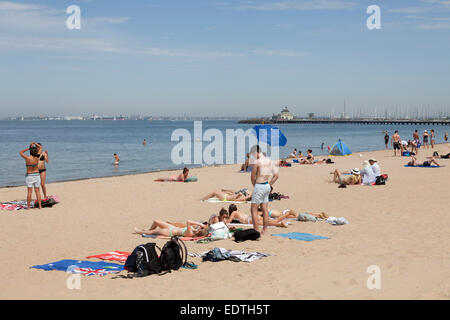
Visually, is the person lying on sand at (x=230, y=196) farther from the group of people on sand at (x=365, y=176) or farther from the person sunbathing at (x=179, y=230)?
the group of people on sand at (x=365, y=176)

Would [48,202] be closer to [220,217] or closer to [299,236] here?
[220,217]

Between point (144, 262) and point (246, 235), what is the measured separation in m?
2.37

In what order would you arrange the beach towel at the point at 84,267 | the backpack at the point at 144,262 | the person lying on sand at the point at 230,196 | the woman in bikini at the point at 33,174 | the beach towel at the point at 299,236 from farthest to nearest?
the person lying on sand at the point at 230,196, the woman in bikini at the point at 33,174, the beach towel at the point at 299,236, the beach towel at the point at 84,267, the backpack at the point at 144,262

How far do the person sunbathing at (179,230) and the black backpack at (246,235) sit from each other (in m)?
0.69

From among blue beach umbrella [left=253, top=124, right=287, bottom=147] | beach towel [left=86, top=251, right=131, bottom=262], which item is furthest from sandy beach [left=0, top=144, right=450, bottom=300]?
blue beach umbrella [left=253, top=124, right=287, bottom=147]

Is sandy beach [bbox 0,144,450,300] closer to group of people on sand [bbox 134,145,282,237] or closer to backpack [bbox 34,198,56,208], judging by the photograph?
backpack [bbox 34,198,56,208]

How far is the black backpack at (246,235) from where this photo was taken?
313 inches

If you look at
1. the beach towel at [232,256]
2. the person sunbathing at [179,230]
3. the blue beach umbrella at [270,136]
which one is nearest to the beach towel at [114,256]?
the beach towel at [232,256]

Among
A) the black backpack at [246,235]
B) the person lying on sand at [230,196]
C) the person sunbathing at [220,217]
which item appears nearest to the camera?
the black backpack at [246,235]

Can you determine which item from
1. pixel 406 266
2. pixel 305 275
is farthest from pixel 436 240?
pixel 305 275

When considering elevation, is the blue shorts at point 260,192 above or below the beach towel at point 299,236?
above

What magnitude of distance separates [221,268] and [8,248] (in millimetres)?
3880

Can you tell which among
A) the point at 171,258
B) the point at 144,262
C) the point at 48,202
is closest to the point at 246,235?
the point at 171,258
